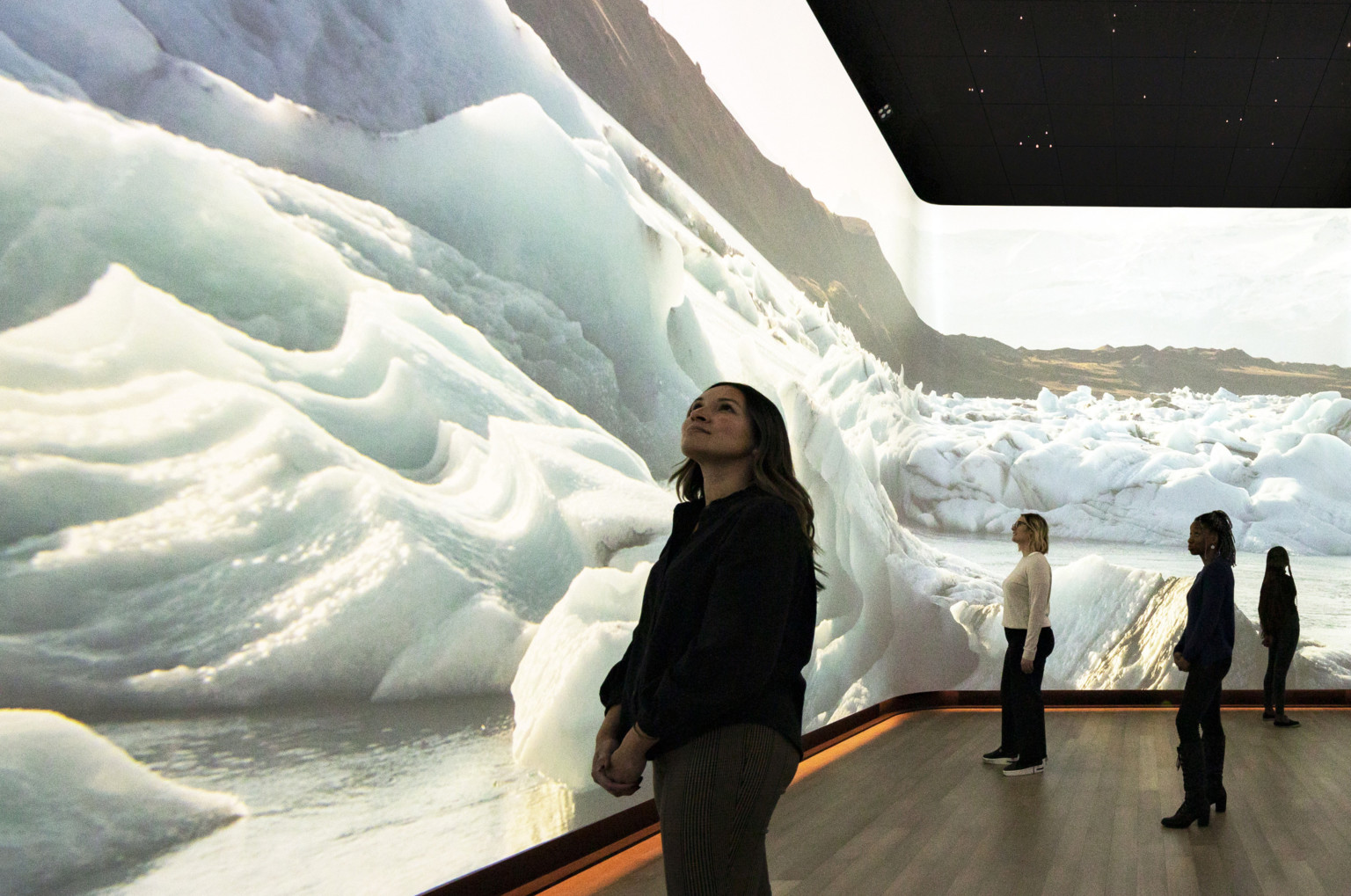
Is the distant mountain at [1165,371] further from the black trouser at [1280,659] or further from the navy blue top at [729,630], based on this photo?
the navy blue top at [729,630]

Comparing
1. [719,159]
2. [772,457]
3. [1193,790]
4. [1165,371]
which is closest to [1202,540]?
[1193,790]

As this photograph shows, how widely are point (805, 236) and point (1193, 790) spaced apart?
12.2 feet

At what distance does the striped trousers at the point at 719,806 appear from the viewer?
1.46 m

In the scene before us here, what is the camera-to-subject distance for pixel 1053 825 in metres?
4.48

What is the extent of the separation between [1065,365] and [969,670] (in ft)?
9.89

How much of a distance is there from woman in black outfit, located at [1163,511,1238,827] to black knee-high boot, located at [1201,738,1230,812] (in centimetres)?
19

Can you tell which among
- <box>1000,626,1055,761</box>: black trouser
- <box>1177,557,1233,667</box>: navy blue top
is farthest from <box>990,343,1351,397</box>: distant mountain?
<box>1177,557,1233,667</box>: navy blue top

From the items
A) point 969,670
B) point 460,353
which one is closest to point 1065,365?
point 969,670

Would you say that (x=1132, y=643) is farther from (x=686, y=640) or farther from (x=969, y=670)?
(x=686, y=640)

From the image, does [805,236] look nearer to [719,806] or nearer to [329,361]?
[329,361]

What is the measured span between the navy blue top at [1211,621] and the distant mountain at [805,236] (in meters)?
2.73

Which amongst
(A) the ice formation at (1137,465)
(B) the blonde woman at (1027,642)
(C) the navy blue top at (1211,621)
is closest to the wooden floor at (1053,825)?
(B) the blonde woman at (1027,642)

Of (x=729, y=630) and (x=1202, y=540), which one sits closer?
(x=729, y=630)

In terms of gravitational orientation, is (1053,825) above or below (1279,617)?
below
